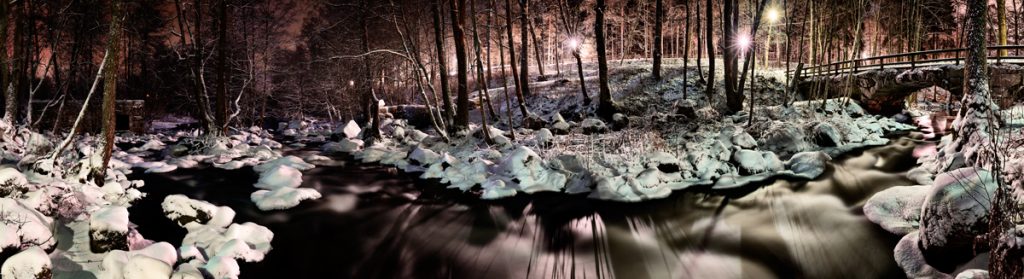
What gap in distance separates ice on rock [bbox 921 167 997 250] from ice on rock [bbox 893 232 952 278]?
30 cm

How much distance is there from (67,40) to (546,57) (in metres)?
39.8

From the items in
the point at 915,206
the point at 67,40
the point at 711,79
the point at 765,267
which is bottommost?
the point at 765,267

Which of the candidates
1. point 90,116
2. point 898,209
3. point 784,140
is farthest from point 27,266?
point 90,116

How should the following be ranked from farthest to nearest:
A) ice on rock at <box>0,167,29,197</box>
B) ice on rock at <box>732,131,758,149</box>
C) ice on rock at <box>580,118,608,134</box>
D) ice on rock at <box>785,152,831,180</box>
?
ice on rock at <box>580,118,608,134</box>, ice on rock at <box>732,131,758,149</box>, ice on rock at <box>785,152,831,180</box>, ice on rock at <box>0,167,29,197</box>

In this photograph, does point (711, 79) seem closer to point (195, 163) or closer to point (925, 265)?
point (925, 265)

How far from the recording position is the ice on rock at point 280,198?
10.2 m

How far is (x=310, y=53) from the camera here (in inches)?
1423

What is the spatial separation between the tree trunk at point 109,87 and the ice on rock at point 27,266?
4.99 meters

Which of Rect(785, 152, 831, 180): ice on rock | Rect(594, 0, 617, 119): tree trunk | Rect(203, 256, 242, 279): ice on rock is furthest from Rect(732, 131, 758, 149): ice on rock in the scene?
Rect(203, 256, 242, 279): ice on rock

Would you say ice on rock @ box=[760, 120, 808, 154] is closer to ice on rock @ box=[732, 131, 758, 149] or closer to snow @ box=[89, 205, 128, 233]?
ice on rock @ box=[732, 131, 758, 149]

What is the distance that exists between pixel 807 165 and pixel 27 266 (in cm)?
1519

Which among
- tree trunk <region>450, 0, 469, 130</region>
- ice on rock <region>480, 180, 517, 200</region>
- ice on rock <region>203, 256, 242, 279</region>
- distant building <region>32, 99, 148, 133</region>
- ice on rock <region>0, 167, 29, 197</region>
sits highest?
tree trunk <region>450, 0, 469, 130</region>

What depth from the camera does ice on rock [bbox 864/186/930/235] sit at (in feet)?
25.1

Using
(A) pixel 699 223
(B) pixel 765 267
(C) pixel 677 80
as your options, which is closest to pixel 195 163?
(A) pixel 699 223
